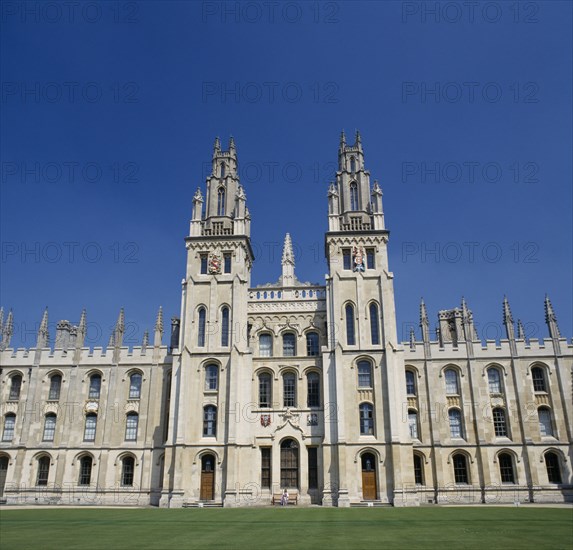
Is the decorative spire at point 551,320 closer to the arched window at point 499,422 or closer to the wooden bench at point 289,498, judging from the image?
the arched window at point 499,422

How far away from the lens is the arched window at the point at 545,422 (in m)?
41.5

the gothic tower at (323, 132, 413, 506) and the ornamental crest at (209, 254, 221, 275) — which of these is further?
the ornamental crest at (209, 254, 221, 275)

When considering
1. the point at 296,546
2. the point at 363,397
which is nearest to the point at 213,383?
the point at 363,397

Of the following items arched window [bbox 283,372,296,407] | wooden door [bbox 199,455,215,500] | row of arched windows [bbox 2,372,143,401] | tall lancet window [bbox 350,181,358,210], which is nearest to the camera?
wooden door [bbox 199,455,215,500]

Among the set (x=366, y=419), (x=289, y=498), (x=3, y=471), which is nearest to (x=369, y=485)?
(x=366, y=419)

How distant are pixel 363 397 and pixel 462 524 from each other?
1861 centimetres

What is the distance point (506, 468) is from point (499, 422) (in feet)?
11.1

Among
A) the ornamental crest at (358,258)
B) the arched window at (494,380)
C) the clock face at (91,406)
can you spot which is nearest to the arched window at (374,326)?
the ornamental crest at (358,258)

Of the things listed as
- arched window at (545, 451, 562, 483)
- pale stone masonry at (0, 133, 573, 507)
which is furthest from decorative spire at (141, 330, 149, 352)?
arched window at (545, 451, 562, 483)

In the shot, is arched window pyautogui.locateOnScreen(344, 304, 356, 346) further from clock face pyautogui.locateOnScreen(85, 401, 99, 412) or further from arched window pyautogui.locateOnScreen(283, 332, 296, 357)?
clock face pyautogui.locateOnScreen(85, 401, 99, 412)

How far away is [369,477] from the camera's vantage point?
37.4m

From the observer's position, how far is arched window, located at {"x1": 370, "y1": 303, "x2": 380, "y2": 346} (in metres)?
40.9

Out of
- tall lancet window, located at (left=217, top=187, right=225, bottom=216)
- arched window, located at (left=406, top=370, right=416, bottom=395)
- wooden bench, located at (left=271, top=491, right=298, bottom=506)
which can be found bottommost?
wooden bench, located at (left=271, top=491, right=298, bottom=506)

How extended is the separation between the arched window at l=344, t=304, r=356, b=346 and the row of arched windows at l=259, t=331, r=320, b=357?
108 inches
